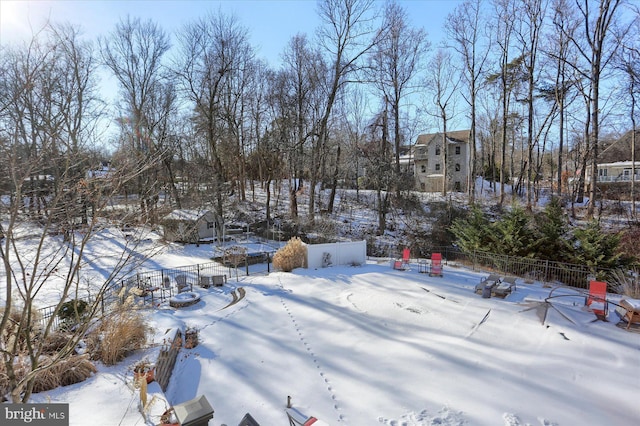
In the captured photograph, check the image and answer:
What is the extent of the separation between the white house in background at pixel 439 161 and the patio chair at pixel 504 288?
87.7 feet

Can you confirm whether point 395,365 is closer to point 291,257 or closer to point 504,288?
point 504,288

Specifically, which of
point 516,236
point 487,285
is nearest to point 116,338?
point 487,285

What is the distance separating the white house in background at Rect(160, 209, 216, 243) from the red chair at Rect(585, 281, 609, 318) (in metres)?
18.4

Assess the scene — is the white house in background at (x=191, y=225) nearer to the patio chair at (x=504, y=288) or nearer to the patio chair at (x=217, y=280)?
the patio chair at (x=217, y=280)

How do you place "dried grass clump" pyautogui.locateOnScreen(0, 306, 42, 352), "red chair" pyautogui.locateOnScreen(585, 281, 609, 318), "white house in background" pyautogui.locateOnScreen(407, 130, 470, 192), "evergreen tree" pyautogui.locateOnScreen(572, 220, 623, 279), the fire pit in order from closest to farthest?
1. "dried grass clump" pyautogui.locateOnScreen(0, 306, 42, 352)
2. "red chair" pyautogui.locateOnScreen(585, 281, 609, 318)
3. the fire pit
4. "evergreen tree" pyautogui.locateOnScreen(572, 220, 623, 279)
5. "white house in background" pyautogui.locateOnScreen(407, 130, 470, 192)

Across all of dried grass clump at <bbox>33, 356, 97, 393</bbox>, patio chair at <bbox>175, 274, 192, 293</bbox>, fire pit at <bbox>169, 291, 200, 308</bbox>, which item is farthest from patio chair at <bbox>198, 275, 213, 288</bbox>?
dried grass clump at <bbox>33, 356, 97, 393</bbox>

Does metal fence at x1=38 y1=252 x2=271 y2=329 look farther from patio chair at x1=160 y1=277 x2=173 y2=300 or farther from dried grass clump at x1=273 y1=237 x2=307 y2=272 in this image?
dried grass clump at x1=273 y1=237 x2=307 y2=272

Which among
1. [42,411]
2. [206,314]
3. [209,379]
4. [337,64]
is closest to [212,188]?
[337,64]

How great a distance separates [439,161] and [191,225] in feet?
95.1

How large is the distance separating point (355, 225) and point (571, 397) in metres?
19.6

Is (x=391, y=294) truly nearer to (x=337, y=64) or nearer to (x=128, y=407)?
(x=128, y=407)

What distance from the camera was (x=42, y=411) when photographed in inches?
162

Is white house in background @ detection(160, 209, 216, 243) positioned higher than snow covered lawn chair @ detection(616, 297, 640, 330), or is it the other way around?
white house in background @ detection(160, 209, 216, 243)

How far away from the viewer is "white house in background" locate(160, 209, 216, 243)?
2083cm
